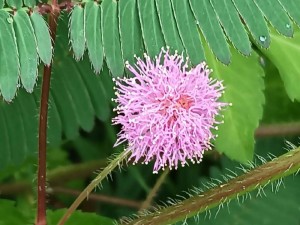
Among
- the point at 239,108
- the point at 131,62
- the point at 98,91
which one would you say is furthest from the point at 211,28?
the point at 98,91

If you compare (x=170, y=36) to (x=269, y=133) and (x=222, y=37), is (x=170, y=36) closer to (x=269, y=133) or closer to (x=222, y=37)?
(x=222, y=37)

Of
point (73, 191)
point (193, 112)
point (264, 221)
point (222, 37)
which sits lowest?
point (264, 221)

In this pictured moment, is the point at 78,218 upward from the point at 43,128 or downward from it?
downward

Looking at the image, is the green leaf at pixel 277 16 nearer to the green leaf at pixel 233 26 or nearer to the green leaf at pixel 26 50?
the green leaf at pixel 233 26

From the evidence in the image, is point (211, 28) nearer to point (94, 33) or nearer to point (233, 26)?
point (233, 26)

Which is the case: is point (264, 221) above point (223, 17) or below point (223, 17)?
below

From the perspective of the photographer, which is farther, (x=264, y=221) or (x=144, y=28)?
(x=264, y=221)

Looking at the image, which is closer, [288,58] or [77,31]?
[77,31]

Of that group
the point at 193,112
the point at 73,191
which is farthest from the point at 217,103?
the point at 73,191
